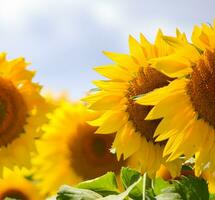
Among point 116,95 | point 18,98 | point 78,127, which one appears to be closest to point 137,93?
point 116,95

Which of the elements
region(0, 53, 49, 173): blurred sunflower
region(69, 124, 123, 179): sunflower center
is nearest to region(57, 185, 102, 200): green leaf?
region(0, 53, 49, 173): blurred sunflower

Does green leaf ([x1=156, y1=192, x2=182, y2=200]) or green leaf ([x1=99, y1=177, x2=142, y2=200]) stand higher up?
green leaf ([x1=99, y1=177, x2=142, y2=200])

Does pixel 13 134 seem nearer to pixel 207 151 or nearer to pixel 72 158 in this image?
pixel 72 158

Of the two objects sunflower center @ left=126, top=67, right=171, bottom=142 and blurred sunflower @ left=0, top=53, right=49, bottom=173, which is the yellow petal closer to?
sunflower center @ left=126, top=67, right=171, bottom=142

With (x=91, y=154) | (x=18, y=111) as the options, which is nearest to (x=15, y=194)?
(x=18, y=111)

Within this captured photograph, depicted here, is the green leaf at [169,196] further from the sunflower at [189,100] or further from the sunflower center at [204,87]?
the sunflower center at [204,87]
